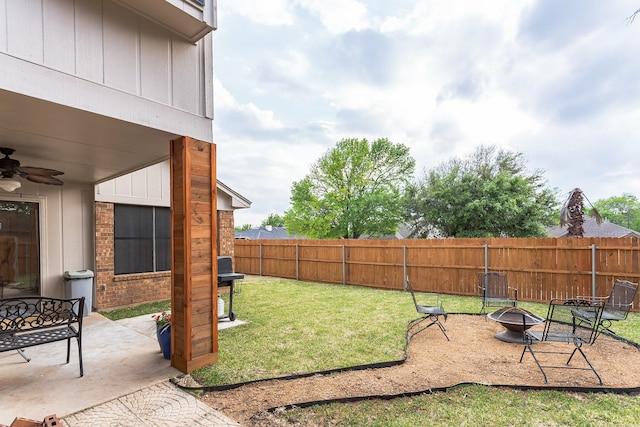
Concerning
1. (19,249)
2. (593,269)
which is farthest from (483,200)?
(19,249)

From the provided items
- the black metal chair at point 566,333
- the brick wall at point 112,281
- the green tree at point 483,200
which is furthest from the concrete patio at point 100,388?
the green tree at point 483,200

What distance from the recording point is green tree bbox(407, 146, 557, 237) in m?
15.0

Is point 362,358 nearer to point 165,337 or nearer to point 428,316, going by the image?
point 428,316

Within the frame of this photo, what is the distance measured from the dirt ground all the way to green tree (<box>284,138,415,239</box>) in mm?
17293

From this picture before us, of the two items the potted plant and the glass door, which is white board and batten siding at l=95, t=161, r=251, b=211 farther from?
the potted plant

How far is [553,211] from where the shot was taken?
1650 centimetres

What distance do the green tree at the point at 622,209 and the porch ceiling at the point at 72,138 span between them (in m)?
59.8

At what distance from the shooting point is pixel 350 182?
2289cm

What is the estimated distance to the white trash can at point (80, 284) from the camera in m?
6.14

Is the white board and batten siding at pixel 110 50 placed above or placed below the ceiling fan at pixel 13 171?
above

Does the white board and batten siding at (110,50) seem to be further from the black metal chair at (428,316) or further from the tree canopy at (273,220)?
the tree canopy at (273,220)

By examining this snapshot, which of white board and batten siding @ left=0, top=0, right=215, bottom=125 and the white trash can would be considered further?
the white trash can

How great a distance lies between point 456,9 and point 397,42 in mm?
2294

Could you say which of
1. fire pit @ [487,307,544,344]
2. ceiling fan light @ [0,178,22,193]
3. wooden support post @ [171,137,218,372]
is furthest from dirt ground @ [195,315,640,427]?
ceiling fan light @ [0,178,22,193]
